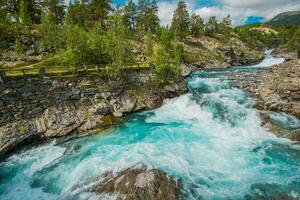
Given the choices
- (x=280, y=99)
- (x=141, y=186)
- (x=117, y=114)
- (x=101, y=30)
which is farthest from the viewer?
(x=101, y=30)

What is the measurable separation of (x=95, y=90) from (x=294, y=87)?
30362 millimetres

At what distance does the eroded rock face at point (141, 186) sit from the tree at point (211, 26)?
107m

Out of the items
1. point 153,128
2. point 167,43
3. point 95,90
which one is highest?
point 167,43

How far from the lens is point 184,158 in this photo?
22.6 m

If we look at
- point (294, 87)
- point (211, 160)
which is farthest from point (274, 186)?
point (294, 87)

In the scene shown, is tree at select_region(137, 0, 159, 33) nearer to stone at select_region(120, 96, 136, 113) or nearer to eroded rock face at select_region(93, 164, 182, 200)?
stone at select_region(120, 96, 136, 113)

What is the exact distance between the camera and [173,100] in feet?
133

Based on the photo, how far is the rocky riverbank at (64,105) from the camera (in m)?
27.5

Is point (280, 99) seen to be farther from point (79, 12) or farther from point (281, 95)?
point (79, 12)

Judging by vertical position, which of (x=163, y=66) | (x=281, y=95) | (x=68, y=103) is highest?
(x=163, y=66)

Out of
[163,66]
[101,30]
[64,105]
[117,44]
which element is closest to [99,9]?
[101,30]

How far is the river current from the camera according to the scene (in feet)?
60.3

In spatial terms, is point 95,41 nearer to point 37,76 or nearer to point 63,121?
point 37,76

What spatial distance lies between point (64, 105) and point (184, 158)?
62.5 ft
